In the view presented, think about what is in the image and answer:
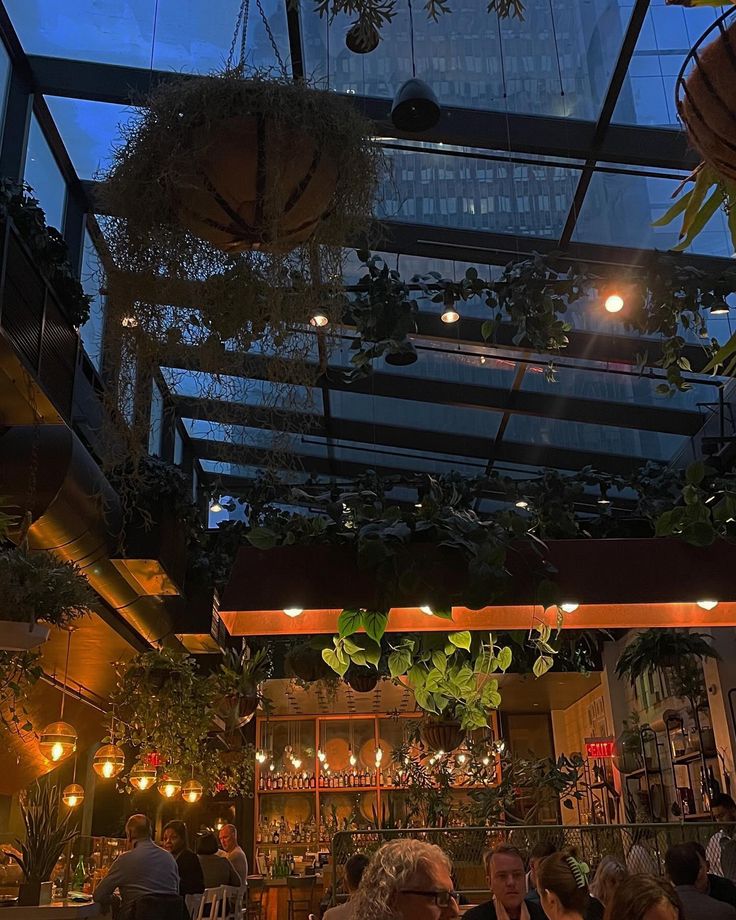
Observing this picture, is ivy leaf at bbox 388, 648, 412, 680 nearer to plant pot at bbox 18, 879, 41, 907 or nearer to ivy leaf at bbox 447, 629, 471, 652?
ivy leaf at bbox 447, 629, 471, 652

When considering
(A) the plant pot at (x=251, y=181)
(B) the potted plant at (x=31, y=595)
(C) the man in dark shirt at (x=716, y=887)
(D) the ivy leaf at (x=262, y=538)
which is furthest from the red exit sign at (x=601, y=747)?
(A) the plant pot at (x=251, y=181)

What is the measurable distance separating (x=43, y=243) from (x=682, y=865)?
4.05 metres

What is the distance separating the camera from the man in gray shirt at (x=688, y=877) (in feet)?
12.2

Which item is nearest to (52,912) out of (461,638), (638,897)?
(461,638)

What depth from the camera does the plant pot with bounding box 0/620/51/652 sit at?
3961 millimetres

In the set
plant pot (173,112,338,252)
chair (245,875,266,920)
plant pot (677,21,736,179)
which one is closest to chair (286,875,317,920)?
chair (245,875,266,920)

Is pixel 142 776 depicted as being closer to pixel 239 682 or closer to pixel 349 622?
pixel 239 682

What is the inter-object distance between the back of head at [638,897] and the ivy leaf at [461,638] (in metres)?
1.64

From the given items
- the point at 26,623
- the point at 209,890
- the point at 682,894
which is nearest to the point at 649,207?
the point at 682,894

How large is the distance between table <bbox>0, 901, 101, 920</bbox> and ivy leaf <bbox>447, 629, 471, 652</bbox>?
3552 mm

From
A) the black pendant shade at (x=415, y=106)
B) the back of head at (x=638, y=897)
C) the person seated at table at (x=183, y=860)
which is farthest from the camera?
the person seated at table at (x=183, y=860)

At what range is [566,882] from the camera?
10.7ft

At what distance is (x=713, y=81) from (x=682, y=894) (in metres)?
3.58

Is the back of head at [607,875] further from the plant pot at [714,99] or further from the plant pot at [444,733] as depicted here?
the plant pot at [714,99]
